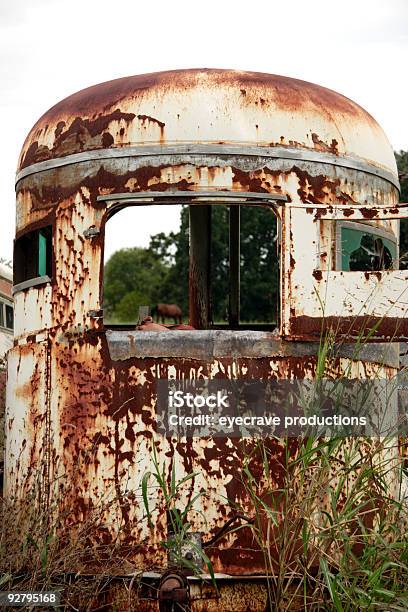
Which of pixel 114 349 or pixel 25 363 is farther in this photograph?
pixel 25 363

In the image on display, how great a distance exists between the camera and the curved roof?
5.56m

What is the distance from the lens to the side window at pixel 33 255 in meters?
6.14

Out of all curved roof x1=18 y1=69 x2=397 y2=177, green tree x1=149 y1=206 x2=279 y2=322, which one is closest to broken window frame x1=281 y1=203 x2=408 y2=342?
curved roof x1=18 y1=69 x2=397 y2=177

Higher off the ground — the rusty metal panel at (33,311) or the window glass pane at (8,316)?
the window glass pane at (8,316)

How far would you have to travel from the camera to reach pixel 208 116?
555cm

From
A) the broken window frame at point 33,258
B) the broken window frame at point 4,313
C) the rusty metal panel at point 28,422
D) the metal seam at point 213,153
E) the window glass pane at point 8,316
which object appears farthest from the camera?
the window glass pane at point 8,316

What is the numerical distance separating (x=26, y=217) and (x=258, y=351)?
1.87 meters

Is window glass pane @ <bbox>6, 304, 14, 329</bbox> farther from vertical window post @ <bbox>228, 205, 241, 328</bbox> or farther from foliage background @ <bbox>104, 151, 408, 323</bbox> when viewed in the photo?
foliage background @ <bbox>104, 151, 408, 323</bbox>

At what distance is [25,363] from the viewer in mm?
5957

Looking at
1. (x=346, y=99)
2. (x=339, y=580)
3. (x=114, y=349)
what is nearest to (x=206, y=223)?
(x=346, y=99)

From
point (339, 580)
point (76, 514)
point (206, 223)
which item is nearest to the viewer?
point (339, 580)

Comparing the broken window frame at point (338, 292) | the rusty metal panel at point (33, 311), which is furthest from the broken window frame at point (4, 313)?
the broken window frame at point (338, 292)

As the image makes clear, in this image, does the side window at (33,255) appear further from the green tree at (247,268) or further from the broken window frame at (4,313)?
the green tree at (247,268)

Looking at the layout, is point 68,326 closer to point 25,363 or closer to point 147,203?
point 25,363
